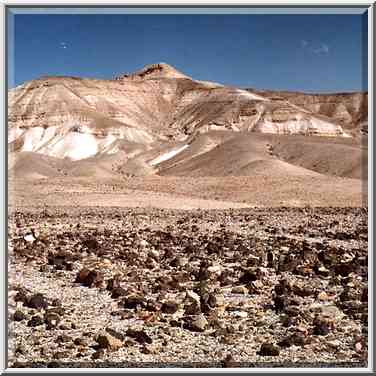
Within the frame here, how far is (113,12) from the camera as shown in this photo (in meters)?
3.90

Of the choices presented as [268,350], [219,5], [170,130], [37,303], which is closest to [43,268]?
[37,303]

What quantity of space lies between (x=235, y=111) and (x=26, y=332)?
104532 mm

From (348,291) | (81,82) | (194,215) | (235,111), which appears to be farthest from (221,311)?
(81,82)

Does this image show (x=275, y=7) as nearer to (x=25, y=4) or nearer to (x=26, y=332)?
(x=25, y=4)

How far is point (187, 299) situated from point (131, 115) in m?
116

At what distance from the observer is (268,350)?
4.56 metres

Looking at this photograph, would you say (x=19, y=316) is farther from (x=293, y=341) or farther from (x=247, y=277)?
(x=247, y=277)

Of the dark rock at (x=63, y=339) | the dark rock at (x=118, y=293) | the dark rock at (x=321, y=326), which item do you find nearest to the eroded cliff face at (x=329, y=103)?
the dark rock at (x=118, y=293)

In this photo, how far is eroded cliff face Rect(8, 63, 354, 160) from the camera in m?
97.1

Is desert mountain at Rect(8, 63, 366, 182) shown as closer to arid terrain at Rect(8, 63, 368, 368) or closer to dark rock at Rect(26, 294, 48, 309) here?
arid terrain at Rect(8, 63, 368, 368)

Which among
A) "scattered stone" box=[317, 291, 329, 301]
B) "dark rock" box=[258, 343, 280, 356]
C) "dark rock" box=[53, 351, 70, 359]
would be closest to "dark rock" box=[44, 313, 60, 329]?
"dark rock" box=[53, 351, 70, 359]

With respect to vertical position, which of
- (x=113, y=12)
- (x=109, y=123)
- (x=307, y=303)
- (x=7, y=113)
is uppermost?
(x=109, y=123)

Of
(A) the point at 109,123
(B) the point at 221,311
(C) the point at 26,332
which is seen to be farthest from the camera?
(A) the point at 109,123

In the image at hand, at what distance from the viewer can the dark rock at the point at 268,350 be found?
4523 millimetres
